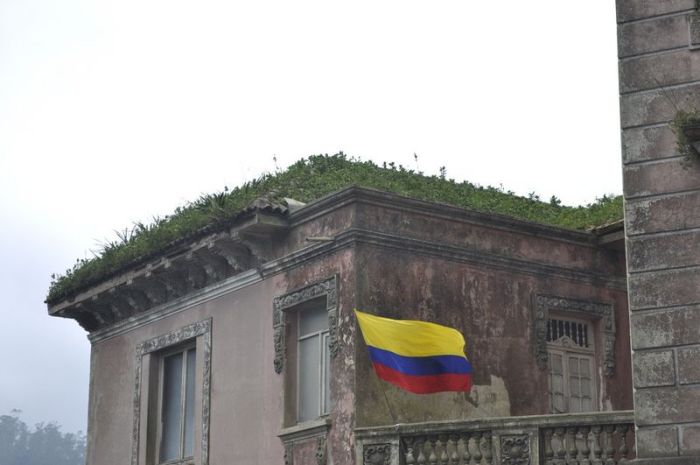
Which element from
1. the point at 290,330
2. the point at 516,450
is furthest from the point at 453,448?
the point at 290,330

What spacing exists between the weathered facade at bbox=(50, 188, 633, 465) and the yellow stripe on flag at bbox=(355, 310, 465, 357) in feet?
1.95

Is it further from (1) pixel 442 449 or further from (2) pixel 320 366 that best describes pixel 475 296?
(1) pixel 442 449

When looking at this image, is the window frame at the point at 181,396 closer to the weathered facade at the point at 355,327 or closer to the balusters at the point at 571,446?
the weathered facade at the point at 355,327

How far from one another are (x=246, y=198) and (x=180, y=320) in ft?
9.48

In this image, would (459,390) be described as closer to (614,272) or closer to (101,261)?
(614,272)

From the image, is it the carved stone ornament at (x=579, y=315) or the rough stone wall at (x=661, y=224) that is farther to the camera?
the carved stone ornament at (x=579, y=315)

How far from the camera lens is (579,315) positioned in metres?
20.9

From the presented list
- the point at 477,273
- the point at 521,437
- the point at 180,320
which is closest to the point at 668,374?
the point at 521,437

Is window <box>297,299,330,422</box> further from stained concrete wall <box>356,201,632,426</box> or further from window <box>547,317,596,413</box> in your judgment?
window <box>547,317,596,413</box>

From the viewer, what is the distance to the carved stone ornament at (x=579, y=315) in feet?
65.7

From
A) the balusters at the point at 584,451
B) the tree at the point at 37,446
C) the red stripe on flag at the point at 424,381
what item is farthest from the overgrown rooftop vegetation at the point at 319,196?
the tree at the point at 37,446

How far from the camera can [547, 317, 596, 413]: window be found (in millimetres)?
20359

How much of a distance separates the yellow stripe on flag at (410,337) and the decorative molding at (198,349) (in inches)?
169

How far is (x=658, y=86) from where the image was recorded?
1320 centimetres
